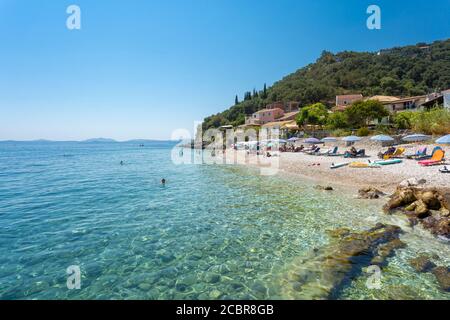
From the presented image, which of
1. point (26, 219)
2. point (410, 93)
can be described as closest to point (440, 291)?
point (26, 219)

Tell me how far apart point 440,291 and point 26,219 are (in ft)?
47.5

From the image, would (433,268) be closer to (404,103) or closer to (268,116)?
(404,103)

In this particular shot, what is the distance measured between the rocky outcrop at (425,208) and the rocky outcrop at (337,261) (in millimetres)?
1226

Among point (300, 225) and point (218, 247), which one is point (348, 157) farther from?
point (218, 247)

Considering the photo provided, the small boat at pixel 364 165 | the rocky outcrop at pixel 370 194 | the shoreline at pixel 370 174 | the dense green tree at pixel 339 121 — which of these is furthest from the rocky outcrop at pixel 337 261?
the dense green tree at pixel 339 121

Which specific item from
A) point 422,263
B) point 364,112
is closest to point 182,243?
point 422,263

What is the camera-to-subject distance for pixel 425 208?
9.07 m

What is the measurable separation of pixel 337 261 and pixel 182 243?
4.62m

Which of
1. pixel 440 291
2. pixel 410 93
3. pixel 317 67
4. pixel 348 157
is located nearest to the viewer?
pixel 440 291

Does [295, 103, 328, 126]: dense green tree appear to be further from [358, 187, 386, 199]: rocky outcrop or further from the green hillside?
the green hillside

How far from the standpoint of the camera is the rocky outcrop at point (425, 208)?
7.98m

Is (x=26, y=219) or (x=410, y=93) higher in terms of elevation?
(x=410, y=93)

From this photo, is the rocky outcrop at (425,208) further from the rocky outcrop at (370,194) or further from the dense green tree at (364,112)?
the dense green tree at (364,112)

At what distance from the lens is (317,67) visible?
11044cm
